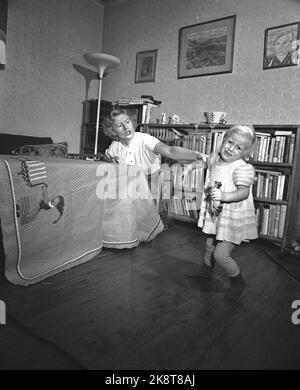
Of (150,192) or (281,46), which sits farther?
(281,46)

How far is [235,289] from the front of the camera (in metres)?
1.46

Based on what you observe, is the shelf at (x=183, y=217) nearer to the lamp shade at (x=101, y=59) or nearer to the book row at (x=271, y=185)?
the book row at (x=271, y=185)

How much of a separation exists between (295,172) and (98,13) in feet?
11.6

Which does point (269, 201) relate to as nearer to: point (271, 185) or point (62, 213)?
point (271, 185)

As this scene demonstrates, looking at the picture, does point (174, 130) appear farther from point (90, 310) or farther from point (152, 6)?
point (90, 310)

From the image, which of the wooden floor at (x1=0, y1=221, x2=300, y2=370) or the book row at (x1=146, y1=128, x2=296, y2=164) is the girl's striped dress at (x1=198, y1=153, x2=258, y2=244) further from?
the book row at (x1=146, y1=128, x2=296, y2=164)

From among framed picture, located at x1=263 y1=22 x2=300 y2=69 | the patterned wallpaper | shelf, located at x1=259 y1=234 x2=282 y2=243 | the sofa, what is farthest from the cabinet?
shelf, located at x1=259 y1=234 x2=282 y2=243

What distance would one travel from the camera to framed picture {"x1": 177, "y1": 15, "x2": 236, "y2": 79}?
2994mm

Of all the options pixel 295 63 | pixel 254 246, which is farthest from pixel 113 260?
pixel 295 63

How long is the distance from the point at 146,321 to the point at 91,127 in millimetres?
3265

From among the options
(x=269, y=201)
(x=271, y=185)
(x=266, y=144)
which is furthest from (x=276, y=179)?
(x=266, y=144)

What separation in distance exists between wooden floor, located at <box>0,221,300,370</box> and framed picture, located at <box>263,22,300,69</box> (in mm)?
1969

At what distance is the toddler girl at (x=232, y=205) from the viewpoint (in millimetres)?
1423

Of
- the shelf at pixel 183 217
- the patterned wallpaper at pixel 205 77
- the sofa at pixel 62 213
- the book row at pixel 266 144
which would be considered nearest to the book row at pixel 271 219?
the book row at pixel 266 144
